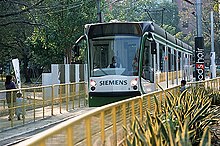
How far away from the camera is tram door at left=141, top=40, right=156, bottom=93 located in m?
17.8

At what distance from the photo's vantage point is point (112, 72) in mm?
17469

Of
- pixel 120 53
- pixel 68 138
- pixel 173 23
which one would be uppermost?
pixel 173 23

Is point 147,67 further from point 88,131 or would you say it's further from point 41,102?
point 88,131

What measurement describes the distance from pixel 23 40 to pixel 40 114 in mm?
36417

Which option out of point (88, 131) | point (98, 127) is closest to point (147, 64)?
point (98, 127)

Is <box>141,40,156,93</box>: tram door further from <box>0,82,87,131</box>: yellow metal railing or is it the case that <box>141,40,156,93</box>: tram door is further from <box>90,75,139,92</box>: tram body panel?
<box>0,82,87,131</box>: yellow metal railing

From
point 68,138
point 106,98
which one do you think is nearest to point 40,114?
point 106,98

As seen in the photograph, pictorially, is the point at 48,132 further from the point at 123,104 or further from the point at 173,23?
the point at 173,23

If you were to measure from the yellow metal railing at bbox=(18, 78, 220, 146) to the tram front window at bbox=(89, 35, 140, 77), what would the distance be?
601 centimetres

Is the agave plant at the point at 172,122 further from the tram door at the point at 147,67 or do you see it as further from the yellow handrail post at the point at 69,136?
the tram door at the point at 147,67

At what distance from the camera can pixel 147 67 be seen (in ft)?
59.4

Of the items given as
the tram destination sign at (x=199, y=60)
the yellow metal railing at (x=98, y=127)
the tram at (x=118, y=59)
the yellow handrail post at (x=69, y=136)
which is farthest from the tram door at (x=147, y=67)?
the yellow handrail post at (x=69, y=136)

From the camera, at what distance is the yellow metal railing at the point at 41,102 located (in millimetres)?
16953

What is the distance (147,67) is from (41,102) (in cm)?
493
